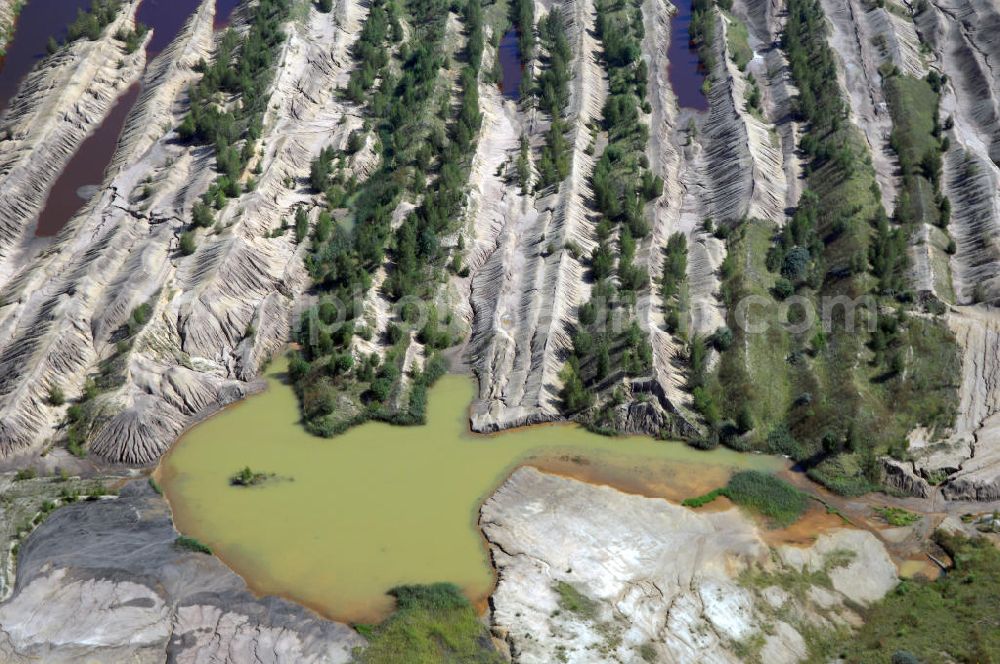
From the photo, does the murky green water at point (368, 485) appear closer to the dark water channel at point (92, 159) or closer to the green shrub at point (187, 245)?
the green shrub at point (187, 245)

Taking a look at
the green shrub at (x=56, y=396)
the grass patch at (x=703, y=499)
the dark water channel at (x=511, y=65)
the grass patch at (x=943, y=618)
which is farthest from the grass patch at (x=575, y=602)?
the dark water channel at (x=511, y=65)

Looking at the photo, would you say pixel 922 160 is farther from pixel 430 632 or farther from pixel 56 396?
pixel 56 396

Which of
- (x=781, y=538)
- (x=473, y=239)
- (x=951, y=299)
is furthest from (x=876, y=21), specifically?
(x=781, y=538)

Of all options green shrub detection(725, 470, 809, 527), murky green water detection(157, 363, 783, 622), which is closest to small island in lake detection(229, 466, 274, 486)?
murky green water detection(157, 363, 783, 622)

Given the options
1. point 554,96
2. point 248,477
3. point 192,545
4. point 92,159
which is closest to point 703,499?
point 248,477

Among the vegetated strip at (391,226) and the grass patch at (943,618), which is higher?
the vegetated strip at (391,226)

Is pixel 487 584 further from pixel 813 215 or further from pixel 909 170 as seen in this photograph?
pixel 909 170

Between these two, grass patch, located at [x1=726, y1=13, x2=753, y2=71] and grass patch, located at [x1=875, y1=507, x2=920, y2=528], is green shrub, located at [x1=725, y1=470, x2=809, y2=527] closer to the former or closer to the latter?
grass patch, located at [x1=875, y1=507, x2=920, y2=528]
